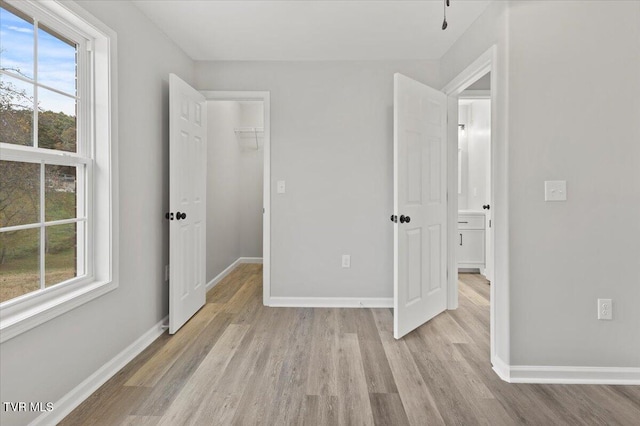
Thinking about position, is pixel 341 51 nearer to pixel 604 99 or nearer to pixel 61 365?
pixel 604 99

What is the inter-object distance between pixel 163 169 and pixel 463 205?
4.07 m

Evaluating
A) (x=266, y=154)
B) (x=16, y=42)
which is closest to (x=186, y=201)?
(x=266, y=154)

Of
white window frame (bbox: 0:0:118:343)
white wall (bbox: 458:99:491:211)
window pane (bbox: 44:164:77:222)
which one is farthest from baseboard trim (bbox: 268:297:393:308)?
white wall (bbox: 458:99:491:211)

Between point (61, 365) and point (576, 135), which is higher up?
point (576, 135)

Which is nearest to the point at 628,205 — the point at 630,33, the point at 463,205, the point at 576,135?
the point at 576,135

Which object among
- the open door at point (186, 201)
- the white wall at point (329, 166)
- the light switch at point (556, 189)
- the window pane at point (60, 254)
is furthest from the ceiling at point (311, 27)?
the window pane at point (60, 254)

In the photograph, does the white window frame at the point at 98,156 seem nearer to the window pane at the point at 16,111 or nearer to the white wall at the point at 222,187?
the window pane at the point at 16,111

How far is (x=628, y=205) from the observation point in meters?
2.25

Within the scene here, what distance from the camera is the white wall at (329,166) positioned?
3656mm

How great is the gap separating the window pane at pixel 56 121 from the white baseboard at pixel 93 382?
129 cm

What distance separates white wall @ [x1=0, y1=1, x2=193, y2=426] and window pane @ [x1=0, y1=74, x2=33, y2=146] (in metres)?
0.63

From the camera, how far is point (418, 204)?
3041 mm

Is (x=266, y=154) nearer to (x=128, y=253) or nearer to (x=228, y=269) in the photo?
(x=128, y=253)

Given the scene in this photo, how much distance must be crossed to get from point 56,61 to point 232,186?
3535 mm
